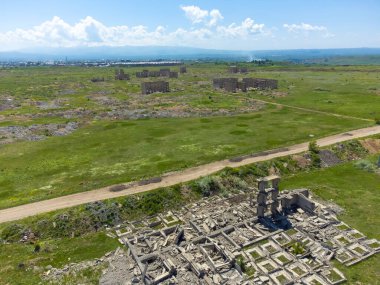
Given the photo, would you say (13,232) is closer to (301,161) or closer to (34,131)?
(301,161)

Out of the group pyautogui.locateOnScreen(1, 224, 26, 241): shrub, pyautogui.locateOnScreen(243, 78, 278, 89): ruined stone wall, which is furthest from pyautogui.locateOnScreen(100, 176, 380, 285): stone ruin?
pyautogui.locateOnScreen(243, 78, 278, 89): ruined stone wall

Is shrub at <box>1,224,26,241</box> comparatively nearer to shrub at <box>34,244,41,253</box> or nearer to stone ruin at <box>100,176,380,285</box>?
shrub at <box>34,244,41,253</box>

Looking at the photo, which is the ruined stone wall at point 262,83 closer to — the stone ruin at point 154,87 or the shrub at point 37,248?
the stone ruin at point 154,87

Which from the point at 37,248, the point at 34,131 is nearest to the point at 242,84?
the point at 34,131

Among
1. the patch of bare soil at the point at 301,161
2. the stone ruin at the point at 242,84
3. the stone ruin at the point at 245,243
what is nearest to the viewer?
the stone ruin at the point at 245,243

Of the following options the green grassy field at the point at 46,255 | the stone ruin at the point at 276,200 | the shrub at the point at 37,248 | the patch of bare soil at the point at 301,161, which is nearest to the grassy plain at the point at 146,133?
the patch of bare soil at the point at 301,161

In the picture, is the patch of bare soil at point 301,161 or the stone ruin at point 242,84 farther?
the stone ruin at point 242,84

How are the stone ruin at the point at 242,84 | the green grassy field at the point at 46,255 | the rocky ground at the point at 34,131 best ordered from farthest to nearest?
the stone ruin at the point at 242,84
the rocky ground at the point at 34,131
the green grassy field at the point at 46,255
